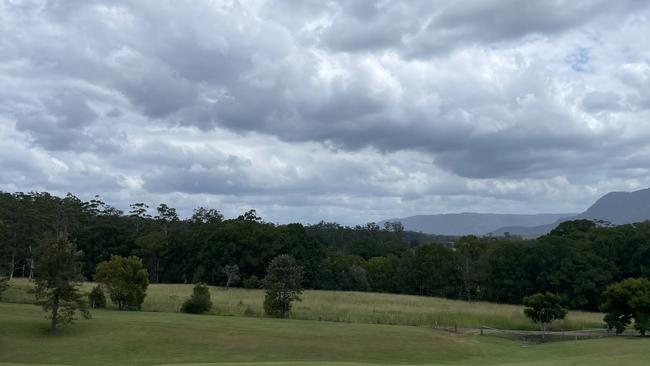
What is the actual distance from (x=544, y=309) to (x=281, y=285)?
22.5 m

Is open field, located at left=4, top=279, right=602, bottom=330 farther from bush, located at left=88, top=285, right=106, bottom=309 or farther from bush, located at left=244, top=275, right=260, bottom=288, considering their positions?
bush, located at left=244, top=275, right=260, bottom=288

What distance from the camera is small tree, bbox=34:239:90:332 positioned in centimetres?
3903

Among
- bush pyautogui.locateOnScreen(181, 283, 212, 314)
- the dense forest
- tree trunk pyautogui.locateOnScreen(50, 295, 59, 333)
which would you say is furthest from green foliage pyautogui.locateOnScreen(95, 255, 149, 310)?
the dense forest

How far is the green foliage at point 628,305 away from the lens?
45.5 meters

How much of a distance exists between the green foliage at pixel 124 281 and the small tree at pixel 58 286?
10.2 meters

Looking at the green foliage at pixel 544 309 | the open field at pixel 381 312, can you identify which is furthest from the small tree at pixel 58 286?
the green foliage at pixel 544 309

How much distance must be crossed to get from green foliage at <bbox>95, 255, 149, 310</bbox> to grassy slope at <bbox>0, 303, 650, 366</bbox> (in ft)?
24.6

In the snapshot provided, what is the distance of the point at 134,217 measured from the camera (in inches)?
5089

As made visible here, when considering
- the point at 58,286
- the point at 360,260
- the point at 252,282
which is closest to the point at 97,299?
the point at 58,286

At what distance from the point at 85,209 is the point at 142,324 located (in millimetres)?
93032

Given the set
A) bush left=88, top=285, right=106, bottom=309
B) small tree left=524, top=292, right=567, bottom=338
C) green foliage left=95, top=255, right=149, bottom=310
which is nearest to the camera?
green foliage left=95, top=255, right=149, bottom=310

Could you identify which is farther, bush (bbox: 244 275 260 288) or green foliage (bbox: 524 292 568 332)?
bush (bbox: 244 275 260 288)

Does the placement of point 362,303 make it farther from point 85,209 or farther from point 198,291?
point 85,209

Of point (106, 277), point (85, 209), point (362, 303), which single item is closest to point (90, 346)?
point (106, 277)
